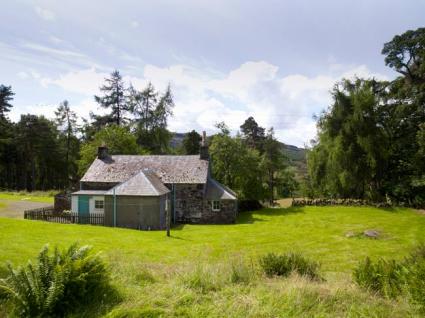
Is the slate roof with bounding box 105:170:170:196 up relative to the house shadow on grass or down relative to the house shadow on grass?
up

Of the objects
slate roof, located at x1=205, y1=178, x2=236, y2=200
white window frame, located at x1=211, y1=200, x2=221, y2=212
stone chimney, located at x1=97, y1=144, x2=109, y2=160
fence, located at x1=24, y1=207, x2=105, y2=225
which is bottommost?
fence, located at x1=24, y1=207, x2=105, y2=225

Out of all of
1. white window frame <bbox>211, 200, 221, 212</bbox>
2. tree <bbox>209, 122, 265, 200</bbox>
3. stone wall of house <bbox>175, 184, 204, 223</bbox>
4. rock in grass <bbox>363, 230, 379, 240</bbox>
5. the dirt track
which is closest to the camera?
rock in grass <bbox>363, 230, 379, 240</bbox>

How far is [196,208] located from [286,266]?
22062 mm

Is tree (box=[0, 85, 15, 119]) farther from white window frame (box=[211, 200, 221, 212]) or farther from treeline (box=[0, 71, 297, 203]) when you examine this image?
white window frame (box=[211, 200, 221, 212])

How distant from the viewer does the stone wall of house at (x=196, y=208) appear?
101 feet

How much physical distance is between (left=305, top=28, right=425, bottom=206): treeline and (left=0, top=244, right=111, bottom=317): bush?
106 feet

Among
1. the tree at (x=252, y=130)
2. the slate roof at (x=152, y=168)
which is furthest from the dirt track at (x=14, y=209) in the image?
the tree at (x=252, y=130)

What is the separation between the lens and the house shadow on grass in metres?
31.0

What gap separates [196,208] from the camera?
31.5 meters

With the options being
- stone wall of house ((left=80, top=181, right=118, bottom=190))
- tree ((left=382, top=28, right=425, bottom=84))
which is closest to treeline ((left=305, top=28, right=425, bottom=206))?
tree ((left=382, top=28, right=425, bottom=84))

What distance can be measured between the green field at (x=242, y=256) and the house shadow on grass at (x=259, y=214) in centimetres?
Result: 10

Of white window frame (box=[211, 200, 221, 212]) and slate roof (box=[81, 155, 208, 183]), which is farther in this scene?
slate roof (box=[81, 155, 208, 183])

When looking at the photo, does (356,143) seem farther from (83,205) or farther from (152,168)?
(83,205)

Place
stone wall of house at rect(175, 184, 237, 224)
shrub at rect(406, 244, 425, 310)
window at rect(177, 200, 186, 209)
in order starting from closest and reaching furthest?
shrub at rect(406, 244, 425, 310) → stone wall of house at rect(175, 184, 237, 224) → window at rect(177, 200, 186, 209)
